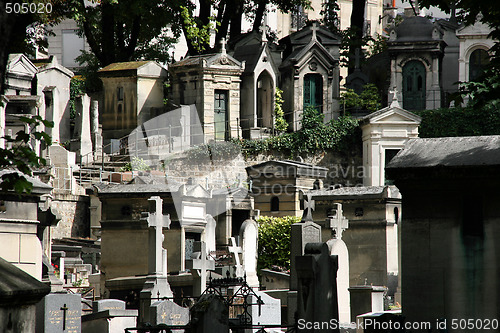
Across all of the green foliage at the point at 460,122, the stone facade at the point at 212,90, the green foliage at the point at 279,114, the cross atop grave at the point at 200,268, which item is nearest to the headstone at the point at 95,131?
the stone facade at the point at 212,90

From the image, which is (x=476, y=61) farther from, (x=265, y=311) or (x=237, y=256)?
(x=265, y=311)

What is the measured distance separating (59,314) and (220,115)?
19332 mm

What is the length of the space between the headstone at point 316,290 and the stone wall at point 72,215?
17.9 m

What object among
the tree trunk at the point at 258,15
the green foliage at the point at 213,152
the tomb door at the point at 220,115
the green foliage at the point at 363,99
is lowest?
the green foliage at the point at 213,152

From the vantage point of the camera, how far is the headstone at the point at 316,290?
32.2 feet

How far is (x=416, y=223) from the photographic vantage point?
10.5 metres

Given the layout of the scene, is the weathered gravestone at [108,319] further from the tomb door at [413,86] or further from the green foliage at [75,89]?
the green foliage at [75,89]

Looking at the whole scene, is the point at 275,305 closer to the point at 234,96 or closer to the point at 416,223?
the point at 416,223

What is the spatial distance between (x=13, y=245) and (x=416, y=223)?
6698 mm

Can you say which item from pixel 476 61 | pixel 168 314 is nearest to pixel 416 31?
pixel 476 61

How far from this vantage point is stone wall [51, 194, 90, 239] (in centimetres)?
2705

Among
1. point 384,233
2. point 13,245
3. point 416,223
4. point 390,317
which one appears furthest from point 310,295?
point 384,233

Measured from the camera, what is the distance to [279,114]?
33688 millimetres

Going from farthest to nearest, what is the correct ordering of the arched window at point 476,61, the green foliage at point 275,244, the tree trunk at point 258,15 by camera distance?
the tree trunk at point 258,15 < the arched window at point 476,61 < the green foliage at point 275,244
